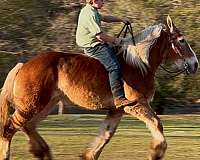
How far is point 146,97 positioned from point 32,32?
15.8 meters

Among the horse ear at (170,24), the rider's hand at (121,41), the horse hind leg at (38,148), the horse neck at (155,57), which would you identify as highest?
the horse ear at (170,24)

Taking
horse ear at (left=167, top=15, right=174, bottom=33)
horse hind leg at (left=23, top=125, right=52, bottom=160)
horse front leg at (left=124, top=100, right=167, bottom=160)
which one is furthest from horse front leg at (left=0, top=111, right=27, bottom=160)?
horse ear at (left=167, top=15, right=174, bottom=33)

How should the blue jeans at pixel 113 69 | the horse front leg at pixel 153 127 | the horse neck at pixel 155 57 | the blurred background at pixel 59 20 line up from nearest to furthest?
1. the horse front leg at pixel 153 127
2. the blue jeans at pixel 113 69
3. the horse neck at pixel 155 57
4. the blurred background at pixel 59 20

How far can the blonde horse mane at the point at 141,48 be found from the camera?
Answer: 10.4 meters

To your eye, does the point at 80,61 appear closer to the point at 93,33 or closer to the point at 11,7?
the point at 93,33

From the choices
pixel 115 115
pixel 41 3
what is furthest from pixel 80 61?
pixel 41 3

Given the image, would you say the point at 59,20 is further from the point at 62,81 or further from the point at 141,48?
the point at 62,81

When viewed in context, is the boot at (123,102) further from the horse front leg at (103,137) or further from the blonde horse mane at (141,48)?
the blonde horse mane at (141,48)

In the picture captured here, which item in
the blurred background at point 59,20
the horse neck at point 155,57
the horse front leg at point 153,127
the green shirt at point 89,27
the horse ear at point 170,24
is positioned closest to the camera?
the horse front leg at point 153,127

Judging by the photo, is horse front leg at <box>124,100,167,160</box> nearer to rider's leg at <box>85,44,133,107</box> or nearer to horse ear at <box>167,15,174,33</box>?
rider's leg at <box>85,44,133,107</box>

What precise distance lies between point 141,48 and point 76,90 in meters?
1.26

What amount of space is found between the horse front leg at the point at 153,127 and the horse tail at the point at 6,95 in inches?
71.4

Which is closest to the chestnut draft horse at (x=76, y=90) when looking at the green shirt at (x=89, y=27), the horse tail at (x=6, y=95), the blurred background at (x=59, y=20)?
the horse tail at (x=6, y=95)

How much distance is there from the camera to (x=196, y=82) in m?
28.9
